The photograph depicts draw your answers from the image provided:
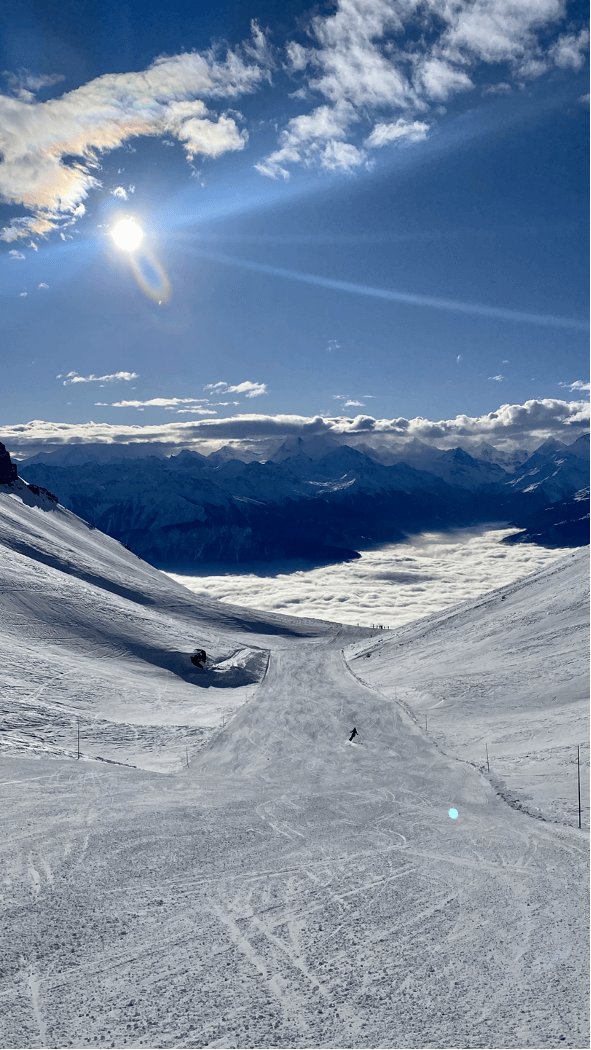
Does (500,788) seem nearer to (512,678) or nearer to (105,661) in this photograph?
(512,678)

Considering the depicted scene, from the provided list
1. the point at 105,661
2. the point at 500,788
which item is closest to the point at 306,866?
the point at 500,788

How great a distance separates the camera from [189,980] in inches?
326

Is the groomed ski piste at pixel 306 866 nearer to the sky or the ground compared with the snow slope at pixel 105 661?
nearer to the ground

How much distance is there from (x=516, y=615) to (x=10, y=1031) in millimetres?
39019

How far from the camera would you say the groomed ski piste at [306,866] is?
712 cm

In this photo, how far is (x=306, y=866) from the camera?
12.5 metres

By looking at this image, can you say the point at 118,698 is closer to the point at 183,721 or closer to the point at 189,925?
the point at 183,721

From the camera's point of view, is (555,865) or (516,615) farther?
(516,615)

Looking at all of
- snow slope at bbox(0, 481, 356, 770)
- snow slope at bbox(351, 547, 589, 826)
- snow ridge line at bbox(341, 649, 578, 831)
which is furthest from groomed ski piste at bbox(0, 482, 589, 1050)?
snow slope at bbox(0, 481, 356, 770)

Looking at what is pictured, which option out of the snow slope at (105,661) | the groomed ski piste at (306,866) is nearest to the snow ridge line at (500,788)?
the groomed ski piste at (306,866)

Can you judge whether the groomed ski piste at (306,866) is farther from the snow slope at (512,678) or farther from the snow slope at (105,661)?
the snow slope at (105,661)

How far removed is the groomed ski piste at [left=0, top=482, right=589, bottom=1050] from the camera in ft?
23.4

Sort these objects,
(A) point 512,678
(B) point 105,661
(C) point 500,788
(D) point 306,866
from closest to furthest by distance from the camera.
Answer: (D) point 306,866, (C) point 500,788, (A) point 512,678, (B) point 105,661

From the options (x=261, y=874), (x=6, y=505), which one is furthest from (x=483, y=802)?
(x=6, y=505)
